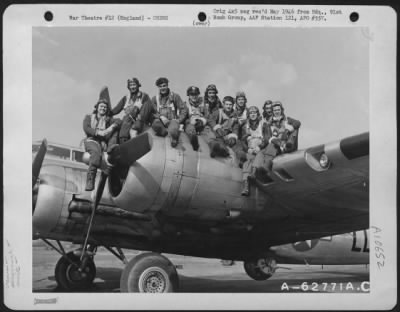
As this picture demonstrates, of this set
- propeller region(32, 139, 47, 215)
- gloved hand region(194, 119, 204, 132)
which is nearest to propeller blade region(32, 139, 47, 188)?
propeller region(32, 139, 47, 215)

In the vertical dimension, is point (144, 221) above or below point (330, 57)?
below

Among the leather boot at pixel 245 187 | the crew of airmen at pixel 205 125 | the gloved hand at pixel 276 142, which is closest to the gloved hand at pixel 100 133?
the crew of airmen at pixel 205 125

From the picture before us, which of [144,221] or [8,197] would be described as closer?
[8,197]

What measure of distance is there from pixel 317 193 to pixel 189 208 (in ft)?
2.30

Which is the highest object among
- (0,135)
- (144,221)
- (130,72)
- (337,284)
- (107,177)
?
(130,72)

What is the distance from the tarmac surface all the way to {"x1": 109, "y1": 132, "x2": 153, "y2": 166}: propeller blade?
0.52 m

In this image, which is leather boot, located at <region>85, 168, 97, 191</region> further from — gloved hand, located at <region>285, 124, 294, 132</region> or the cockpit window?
gloved hand, located at <region>285, 124, 294, 132</region>

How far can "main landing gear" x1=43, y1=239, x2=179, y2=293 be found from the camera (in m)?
3.10

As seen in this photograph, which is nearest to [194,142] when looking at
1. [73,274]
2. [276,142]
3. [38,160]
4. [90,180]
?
[276,142]

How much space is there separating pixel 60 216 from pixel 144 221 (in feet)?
1.55

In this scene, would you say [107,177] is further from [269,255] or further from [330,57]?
[330,57]

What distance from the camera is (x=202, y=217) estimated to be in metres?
3.26

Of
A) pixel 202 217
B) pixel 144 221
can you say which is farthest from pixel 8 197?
pixel 202 217

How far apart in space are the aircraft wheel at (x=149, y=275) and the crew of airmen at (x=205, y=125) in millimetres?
490
